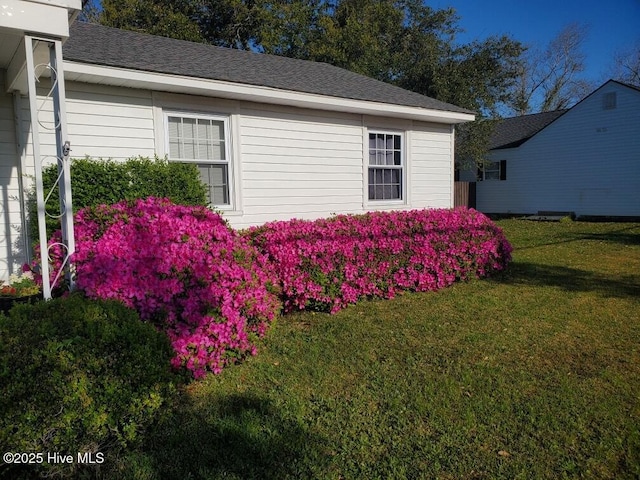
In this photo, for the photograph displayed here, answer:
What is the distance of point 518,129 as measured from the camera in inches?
875

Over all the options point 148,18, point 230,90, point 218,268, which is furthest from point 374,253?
point 148,18

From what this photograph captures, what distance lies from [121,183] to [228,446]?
156 inches

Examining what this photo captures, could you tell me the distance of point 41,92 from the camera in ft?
19.0

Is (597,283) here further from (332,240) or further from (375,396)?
(375,396)

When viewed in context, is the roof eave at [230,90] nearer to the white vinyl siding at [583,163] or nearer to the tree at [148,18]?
the white vinyl siding at [583,163]

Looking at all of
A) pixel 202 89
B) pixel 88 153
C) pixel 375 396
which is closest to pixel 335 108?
pixel 202 89

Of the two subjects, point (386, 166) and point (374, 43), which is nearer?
point (386, 166)

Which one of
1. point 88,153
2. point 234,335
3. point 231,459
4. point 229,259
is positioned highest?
point 88,153

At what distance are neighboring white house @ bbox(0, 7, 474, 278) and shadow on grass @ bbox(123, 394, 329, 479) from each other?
8.31 feet

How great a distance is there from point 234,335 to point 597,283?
6033 millimetres

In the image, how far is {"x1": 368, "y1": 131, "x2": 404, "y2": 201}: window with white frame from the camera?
9330mm

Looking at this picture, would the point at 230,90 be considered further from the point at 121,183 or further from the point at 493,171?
the point at 493,171

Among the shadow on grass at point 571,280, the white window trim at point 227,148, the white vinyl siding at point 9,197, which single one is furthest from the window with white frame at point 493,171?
the white vinyl siding at point 9,197

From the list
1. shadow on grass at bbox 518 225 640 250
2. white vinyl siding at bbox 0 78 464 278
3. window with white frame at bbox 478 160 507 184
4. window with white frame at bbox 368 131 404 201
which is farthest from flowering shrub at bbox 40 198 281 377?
window with white frame at bbox 478 160 507 184
